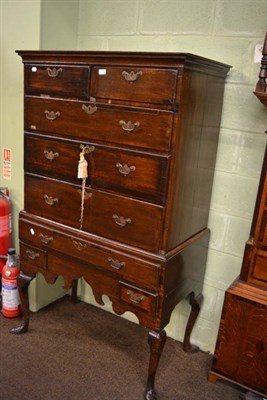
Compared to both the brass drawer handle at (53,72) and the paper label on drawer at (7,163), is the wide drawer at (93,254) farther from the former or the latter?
the brass drawer handle at (53,72)

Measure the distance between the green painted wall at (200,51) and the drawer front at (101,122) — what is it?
1.56ft

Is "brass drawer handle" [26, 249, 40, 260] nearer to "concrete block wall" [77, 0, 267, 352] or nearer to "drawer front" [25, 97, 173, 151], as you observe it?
"drawer front" [25, 97, 173, 151]

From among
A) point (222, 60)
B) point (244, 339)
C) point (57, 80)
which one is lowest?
point (244, 339)

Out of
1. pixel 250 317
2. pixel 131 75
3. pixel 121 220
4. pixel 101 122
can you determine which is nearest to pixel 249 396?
pixel 250 317

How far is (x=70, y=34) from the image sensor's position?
218 cm

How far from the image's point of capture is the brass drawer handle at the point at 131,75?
4.78ft

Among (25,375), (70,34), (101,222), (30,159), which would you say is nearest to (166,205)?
(101,222)

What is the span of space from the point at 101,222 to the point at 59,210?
0.84 ft

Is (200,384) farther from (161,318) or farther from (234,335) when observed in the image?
(161,318)

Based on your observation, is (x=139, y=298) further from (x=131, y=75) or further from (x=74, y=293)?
(x=74, y=293)

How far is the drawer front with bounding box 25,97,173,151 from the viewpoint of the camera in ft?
4.78

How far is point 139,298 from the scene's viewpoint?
1639 millimetres

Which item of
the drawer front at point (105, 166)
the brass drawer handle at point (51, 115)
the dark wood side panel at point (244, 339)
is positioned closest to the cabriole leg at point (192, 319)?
the dark wood side panel at point (244, 339)

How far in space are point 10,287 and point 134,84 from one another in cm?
142
